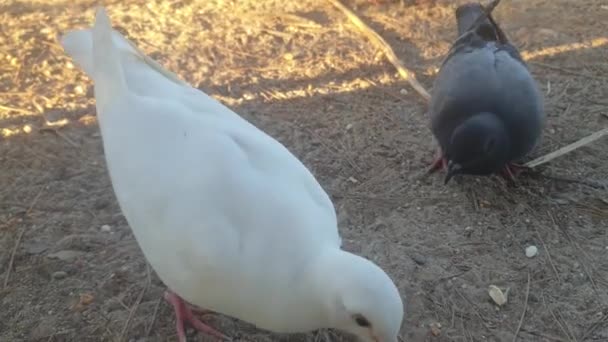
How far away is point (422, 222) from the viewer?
3.40m

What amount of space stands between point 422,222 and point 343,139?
782 millimetres

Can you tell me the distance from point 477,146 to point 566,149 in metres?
0.73

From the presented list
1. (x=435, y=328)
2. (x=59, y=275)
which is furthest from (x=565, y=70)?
(x=59, y=275)

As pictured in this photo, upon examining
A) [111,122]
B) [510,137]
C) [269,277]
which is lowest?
[510,137]

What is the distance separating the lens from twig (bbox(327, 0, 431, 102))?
13.9 feet

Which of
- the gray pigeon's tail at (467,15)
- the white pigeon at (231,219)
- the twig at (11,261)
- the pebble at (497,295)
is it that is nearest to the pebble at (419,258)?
the pebble at (497,295)

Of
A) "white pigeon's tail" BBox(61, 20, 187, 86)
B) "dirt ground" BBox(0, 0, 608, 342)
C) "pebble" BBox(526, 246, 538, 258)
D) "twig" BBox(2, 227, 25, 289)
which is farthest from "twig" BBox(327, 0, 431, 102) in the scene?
"twig" BBox(2, 227, 25, 289)

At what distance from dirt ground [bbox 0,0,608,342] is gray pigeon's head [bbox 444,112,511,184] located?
8.4 inches

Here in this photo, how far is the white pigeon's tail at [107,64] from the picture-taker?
2.64m

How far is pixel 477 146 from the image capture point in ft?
11.2

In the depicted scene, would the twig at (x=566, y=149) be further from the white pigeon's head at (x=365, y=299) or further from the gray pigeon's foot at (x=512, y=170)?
the white pigeon's head at (x=365, y=299)

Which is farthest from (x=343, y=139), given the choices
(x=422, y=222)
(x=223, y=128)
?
(x=223, y=128)

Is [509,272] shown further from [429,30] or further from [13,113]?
[13,113]

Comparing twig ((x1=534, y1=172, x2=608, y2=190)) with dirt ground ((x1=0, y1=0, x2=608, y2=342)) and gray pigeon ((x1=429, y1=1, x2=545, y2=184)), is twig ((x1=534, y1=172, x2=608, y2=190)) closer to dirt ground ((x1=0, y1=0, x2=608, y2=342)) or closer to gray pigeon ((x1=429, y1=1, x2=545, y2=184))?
dirt ground ((x1=0, y1=0, x2=608, y2=342))
